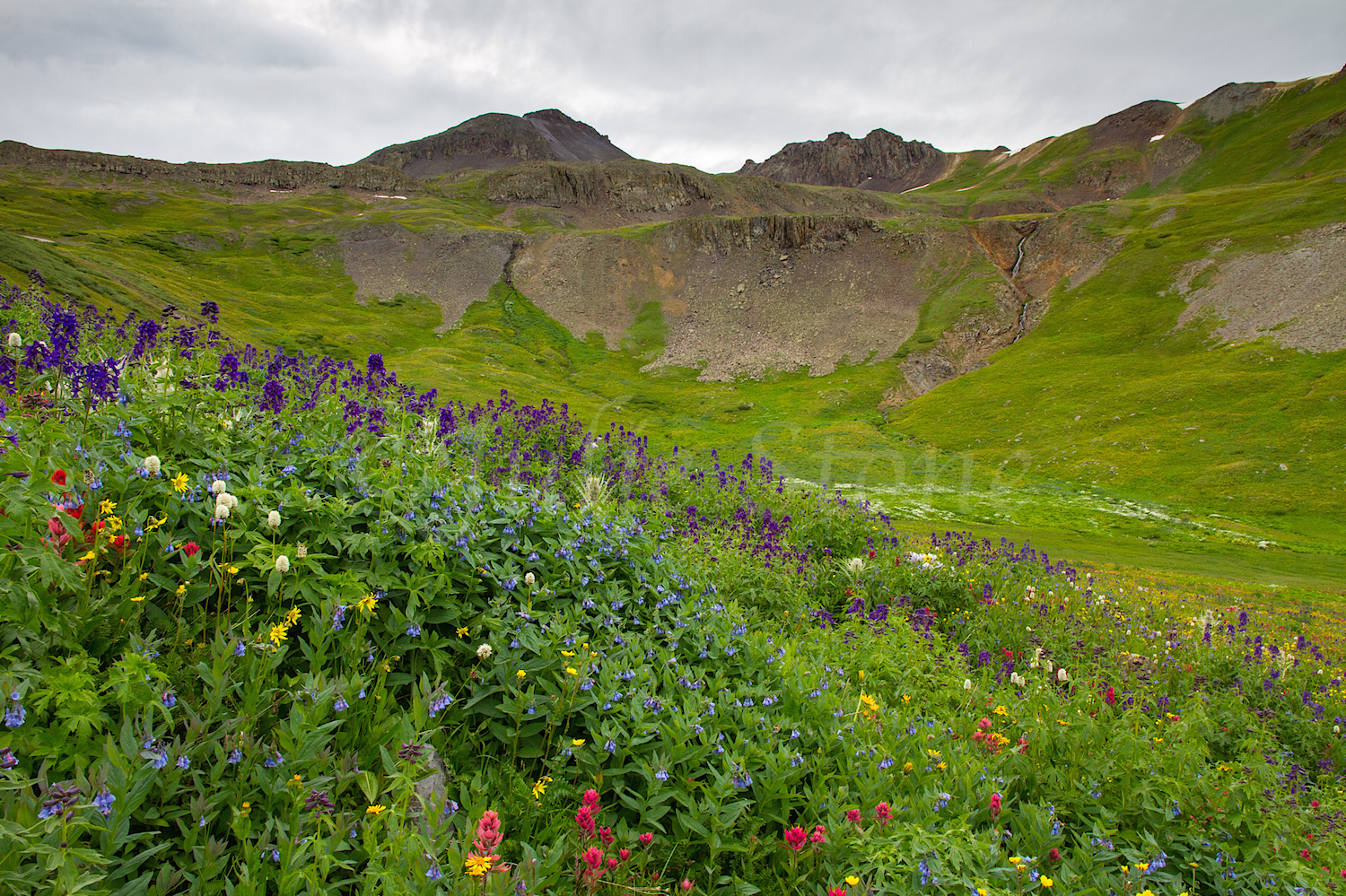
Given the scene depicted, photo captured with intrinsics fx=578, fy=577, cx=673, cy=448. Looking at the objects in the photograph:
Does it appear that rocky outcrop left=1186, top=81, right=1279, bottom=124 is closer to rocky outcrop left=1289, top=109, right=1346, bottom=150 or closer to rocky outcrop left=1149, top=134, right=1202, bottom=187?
rocky outcrop left=1149, top=134, right=1202, bottom=187

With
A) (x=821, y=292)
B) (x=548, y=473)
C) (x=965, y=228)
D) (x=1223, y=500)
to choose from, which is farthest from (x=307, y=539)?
(x=965, y=228)

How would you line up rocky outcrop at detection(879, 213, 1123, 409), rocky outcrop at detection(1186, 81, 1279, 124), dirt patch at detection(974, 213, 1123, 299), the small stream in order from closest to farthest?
1. rocky outcrop at detection(879, 213, 1123, 409)
2. dirt patch at detection(974, 213, 1123, 299)
3. the small stream
4. rocky outcrop at detection(1186, 81, 1279, 124)

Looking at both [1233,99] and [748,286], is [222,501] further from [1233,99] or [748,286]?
[1233,99]

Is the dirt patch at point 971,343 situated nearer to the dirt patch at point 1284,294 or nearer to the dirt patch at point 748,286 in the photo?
the dirt patch at point 748,286

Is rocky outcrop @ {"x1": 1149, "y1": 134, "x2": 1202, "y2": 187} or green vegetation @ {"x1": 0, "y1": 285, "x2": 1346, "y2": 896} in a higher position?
rocky outcrop @ {"x1": 1149, "y1": 134, "x2": 1202, "y2": 187}

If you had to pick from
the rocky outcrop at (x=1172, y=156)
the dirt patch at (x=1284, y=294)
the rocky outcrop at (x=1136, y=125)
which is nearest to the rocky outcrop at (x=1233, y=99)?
the rocky outcrop at (x=1136, y=125)

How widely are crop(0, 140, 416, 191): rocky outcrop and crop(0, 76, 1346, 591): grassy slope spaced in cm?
3739

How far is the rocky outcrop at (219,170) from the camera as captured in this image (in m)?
139

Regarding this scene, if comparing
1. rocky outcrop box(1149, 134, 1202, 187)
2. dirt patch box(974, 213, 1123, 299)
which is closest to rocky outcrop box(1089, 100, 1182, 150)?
rocky outcrop box(1149, 134, 1202, 187)

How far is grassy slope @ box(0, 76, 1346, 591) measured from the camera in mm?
32312

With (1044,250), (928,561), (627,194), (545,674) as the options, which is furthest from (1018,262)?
(545,674)

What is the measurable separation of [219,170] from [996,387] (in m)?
181

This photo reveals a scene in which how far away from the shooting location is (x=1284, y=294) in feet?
188

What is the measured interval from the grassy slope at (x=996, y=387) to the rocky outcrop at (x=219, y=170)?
3739cm
